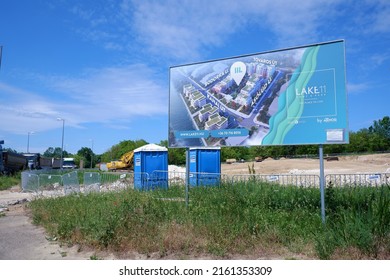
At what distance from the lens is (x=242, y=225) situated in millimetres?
6188

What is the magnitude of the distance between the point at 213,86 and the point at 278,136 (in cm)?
204

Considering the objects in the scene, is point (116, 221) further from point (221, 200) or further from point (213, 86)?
point (213, 86)

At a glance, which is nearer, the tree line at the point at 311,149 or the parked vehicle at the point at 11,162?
the parked vehicle at the point at 11,162

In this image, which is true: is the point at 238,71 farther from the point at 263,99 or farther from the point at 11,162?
the point at 11,162

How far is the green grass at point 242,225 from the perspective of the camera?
531cm

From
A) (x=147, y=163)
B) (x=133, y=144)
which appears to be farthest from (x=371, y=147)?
(x=147, y=163)

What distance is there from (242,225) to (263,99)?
286cm

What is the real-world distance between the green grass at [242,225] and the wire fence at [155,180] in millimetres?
2425

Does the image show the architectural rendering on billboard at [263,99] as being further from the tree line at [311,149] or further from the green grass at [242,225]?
the tree line at [311,149]

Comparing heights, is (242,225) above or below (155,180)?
below

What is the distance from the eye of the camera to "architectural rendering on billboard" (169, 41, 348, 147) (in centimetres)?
683

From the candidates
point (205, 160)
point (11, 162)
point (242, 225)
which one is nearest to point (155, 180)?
point (205, 160)

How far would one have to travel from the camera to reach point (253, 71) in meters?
7.84

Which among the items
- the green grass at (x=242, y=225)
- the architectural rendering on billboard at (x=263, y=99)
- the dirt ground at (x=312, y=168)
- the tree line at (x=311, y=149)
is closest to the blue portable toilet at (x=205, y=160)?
the architectural rendering on billboard at (x=263, y=99)
